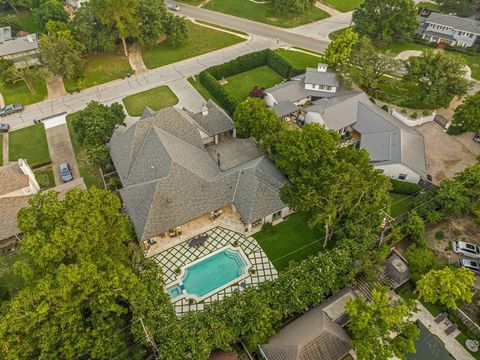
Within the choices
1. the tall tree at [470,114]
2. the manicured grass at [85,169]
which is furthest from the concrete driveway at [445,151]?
the manicured grass at [85,169]

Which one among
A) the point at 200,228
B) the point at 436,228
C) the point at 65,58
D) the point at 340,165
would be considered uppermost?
the point at 340,165

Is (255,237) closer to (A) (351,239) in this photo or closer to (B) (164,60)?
(A) (351,239)

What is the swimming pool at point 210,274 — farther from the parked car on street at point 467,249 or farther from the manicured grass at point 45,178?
the manicured grass at point 45,178

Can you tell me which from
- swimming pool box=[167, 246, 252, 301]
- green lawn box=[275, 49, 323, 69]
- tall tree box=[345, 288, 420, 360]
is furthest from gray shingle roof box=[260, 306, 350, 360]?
green lawn box=[275, 49, 323, 69]

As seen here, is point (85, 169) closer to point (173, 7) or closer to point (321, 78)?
point (321, 78)

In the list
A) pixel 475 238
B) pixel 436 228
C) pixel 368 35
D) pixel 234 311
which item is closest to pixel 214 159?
pixel 234 311

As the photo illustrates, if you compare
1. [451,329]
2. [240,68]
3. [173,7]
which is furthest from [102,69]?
[451,329]
